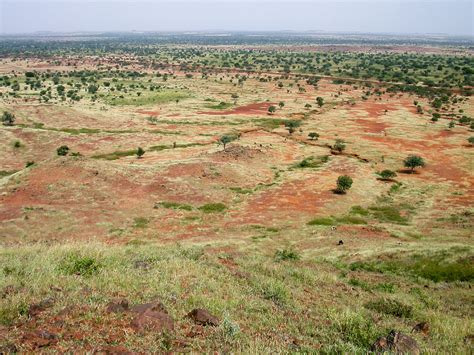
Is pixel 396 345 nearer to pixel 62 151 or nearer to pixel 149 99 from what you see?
pixel 62 151

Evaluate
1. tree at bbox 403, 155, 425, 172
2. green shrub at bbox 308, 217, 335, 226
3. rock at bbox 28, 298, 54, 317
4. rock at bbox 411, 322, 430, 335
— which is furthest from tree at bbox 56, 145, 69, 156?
rock at bbox 411, 322, 430, 335

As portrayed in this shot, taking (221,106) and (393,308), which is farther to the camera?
(221,106)

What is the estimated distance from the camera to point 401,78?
486 feet

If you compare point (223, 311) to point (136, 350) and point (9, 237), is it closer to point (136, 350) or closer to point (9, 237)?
point (136, 350)

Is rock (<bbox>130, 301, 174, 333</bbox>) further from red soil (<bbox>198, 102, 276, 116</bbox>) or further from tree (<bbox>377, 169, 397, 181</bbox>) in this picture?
red soil (<bbox>198, 102, 276, 116</bbox>)

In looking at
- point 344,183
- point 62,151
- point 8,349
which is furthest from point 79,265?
point 62,151

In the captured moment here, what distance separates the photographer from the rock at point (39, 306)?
895 centimetres

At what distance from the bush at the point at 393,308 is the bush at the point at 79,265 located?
9.63m

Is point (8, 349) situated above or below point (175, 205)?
above

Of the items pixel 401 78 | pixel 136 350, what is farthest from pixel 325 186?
pixel 401 78

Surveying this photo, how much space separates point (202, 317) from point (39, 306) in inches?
155

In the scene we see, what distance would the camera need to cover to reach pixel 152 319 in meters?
8.92

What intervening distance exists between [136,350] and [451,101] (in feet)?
399

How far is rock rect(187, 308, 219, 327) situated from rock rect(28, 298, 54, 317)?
136 inches
